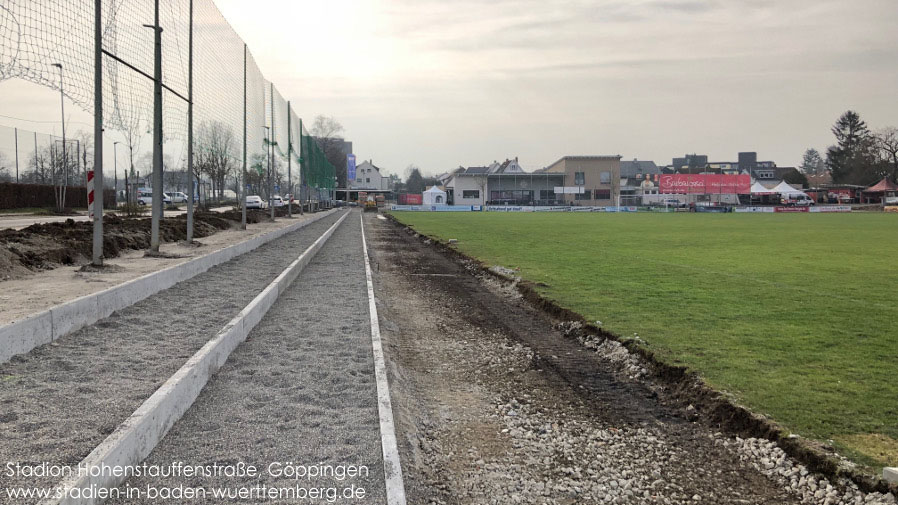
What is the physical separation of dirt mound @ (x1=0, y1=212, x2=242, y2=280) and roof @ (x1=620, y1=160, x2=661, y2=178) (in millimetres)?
143058

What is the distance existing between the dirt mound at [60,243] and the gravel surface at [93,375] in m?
2.95

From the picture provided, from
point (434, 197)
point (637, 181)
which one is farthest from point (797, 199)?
point (434, 197)

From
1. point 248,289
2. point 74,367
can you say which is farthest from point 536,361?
point 248,289

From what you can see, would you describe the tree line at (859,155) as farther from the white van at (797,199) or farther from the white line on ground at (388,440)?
the white line on ground at (388,440)

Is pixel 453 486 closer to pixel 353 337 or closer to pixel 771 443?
pixel 771 443

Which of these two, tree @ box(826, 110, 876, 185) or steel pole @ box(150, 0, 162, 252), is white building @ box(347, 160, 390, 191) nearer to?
tree @ box(826, 110, 876, 185)

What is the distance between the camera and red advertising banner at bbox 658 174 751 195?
93250 mm

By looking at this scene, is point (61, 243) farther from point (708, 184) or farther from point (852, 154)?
point (852, 154)

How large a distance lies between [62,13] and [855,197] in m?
113

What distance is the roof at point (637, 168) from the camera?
15550 centimetres

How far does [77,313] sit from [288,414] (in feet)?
12.2

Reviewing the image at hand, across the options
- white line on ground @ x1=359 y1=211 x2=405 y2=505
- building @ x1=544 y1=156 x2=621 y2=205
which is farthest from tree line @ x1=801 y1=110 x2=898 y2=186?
white line on ground @ x1=359 y1=211 x2=405 y2=505

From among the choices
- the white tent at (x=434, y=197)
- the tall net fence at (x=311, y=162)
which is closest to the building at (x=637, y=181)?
the white tent at (x=434, y=197)

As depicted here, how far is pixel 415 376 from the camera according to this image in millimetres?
7125
